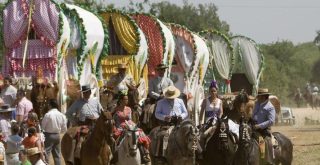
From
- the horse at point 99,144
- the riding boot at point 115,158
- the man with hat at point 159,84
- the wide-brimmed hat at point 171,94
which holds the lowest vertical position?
the riding boot at point 115,158

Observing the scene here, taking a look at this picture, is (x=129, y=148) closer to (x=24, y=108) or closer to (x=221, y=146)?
(x=221, y=146)

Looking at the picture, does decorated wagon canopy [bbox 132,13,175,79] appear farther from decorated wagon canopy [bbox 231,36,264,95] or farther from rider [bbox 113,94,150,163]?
rider [bbox 113,94,150,163]

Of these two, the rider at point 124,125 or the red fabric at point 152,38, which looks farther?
the red fabric at point 152,38

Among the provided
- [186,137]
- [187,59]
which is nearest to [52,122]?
[186,137]

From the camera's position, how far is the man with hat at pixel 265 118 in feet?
64.3

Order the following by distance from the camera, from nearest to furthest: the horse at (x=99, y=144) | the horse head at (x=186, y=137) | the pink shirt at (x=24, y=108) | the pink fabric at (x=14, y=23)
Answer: the horse at (x=99, y=144)
the horse head at (x=186, y=137)
the pink shirt at (x=24, y=108)
the pink fabric at (x=14, y=23)

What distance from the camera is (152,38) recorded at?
118 ft

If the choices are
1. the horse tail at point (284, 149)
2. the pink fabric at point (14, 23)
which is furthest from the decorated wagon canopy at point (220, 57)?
the horse tail at point (284, 149)

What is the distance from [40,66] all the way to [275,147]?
29.3 ft

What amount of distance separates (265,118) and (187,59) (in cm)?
2002

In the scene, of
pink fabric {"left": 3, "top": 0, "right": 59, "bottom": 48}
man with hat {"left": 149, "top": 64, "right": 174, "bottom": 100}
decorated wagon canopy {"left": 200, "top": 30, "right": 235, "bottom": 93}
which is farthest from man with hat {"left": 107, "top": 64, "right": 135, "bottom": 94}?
decorated wagon canopy {"left": 200, "top": 30, "right": 235, "bottom": 93}

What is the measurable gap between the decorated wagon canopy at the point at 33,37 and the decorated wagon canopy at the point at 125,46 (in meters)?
4.78

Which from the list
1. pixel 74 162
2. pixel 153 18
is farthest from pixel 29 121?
pixel 153 18

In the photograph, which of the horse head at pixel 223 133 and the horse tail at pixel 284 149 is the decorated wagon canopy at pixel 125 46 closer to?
the horse tail at pixel 284 149
